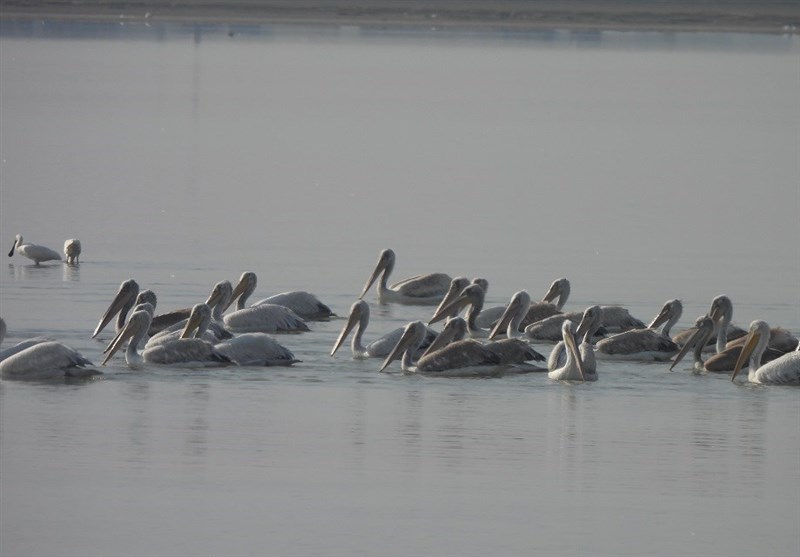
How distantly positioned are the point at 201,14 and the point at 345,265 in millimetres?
68714

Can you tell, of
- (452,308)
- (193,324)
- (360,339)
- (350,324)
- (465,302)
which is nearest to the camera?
(193,324)

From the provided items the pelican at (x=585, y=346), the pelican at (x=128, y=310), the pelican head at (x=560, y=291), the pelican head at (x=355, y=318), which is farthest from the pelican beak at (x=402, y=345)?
the pelican head at (x=560, y=291)

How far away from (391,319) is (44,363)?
10.8 feet

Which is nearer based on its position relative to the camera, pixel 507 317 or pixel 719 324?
pixel 719 324

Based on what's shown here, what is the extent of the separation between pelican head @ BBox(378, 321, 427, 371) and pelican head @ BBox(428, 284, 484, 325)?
1439mm

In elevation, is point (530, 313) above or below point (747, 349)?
above

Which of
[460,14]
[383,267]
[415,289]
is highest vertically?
[460,14]

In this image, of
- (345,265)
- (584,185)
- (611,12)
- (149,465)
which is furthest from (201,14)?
(149,465)

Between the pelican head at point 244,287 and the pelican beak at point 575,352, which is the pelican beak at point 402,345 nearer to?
the pelican beak at point 575,352

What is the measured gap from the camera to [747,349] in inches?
429

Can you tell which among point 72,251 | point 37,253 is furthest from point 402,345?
point 37,253

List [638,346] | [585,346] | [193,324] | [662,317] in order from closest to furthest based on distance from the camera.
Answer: [585,346], [193,324], [638,346], [662,317]

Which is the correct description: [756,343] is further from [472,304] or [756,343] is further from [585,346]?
[472,304]

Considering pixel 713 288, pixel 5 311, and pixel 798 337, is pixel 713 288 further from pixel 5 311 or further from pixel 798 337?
pixel 5 311
